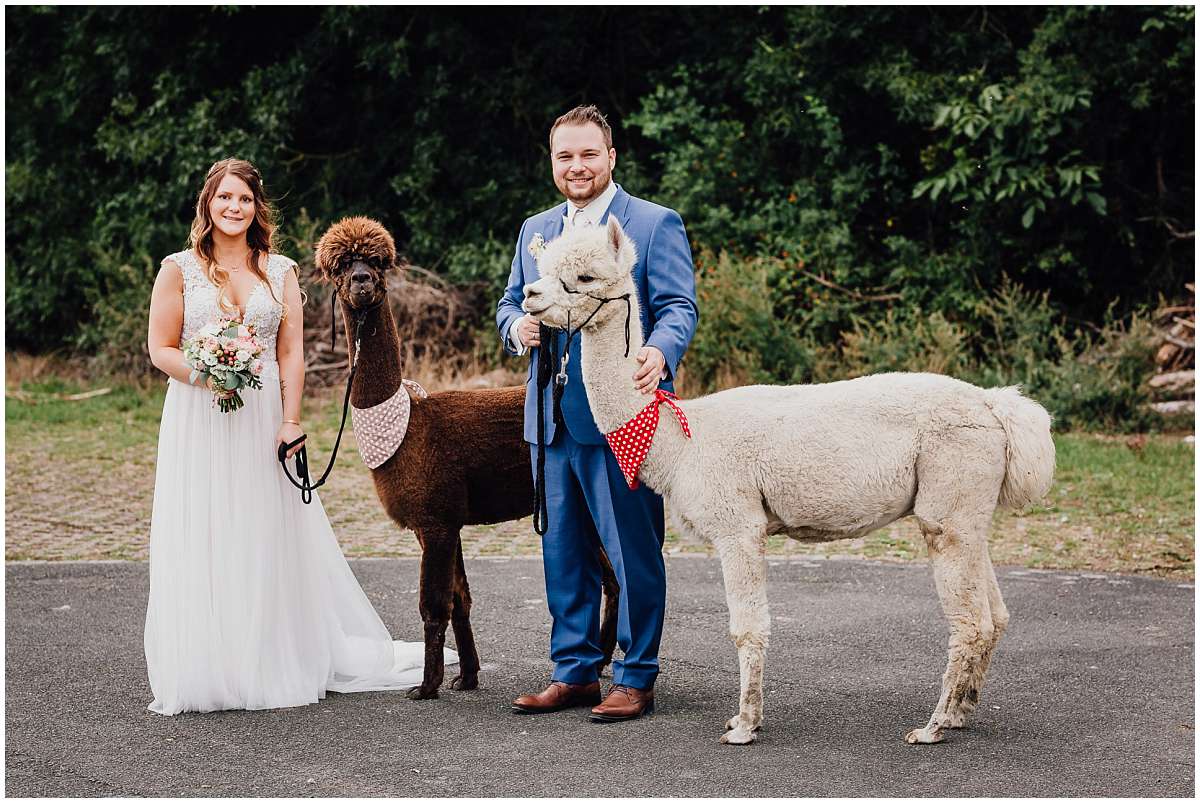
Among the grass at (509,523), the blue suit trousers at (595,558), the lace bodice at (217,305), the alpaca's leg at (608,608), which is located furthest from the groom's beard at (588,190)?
the grass at (509,523)

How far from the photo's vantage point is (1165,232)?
1683 centimetres

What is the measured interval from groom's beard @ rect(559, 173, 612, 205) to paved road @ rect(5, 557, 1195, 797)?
226 cm

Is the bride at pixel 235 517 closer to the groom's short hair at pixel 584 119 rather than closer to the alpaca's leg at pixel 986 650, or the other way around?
the groom's short hair at pixel 584 119

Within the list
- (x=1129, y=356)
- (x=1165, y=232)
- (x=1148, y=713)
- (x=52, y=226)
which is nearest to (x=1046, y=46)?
(x=1165, y=232)

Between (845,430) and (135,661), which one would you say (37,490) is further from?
(845,430)

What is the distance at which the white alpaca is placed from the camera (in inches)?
209

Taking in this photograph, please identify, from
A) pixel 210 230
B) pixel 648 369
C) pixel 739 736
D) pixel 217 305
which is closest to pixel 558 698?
pixel 739 736

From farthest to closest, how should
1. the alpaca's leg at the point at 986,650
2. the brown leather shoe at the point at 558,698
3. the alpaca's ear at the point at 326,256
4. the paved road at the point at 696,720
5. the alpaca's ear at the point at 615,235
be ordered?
the alpaca's ear at the point at 326,256 < the brown leather shoe at the point at 558,698 < the alpaca's leg at the point at 986,650 < the alpaca's ear at the point at 615,235 < the paved road at the point at 696,720

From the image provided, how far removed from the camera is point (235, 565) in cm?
610

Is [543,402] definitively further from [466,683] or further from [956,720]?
[956,720]

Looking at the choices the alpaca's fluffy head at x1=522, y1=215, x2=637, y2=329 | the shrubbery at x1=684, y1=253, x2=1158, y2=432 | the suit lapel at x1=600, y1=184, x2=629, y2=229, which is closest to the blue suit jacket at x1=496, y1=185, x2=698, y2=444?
the suit lapel at x1=600, y1=184, x2=629, y2=229

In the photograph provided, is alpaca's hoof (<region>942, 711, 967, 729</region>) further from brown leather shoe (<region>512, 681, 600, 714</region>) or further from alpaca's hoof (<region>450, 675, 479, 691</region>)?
alpaca's hoof (<region>450, 675, 479, 691</region>)

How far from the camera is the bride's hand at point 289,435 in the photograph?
621cm

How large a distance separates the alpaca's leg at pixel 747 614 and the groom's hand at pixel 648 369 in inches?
27.2
